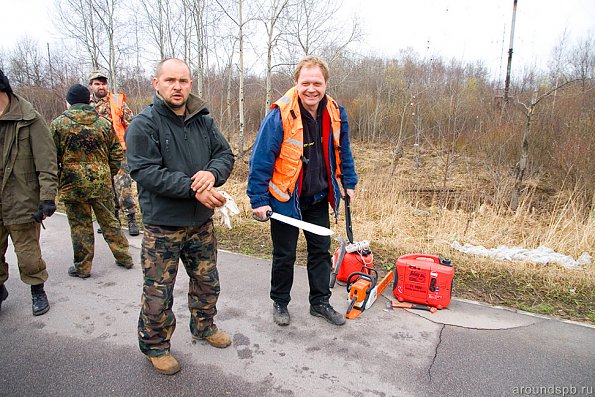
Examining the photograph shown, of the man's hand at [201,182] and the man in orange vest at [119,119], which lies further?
the man in orange vest at [119,119]

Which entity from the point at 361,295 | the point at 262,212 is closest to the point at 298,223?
the point at 262,212

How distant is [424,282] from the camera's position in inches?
134

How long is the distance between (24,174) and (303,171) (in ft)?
7.71

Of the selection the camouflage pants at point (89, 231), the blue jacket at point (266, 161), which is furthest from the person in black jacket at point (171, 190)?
the camouflage pants at point (89, 231)

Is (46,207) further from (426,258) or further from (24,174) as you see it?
(426,258)

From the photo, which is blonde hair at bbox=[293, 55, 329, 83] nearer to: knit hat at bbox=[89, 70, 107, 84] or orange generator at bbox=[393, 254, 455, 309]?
orange generator at bbox=[393, 254, 455, 309]

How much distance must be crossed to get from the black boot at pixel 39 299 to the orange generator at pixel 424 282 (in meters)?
3.26

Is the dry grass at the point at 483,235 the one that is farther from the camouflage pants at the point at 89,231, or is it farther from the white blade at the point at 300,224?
the white blade at the point at 300,224

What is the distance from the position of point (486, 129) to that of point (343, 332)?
8500 millimetres

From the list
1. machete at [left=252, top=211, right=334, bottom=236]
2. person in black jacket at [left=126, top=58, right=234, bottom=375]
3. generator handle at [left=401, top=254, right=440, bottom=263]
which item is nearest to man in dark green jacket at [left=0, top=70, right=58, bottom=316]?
person in black jacket at [left=126, top=58, right=234, bottom=375]

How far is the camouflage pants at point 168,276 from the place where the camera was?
2414 mm

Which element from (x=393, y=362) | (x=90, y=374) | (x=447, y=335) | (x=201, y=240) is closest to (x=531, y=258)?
(x=447, y=335)

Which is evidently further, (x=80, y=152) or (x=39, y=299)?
(x=80, y=152)

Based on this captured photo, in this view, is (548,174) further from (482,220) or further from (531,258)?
(531,258)
